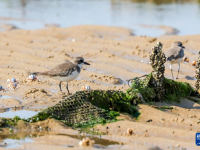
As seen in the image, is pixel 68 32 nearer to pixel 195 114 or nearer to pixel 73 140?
pixel 195 114

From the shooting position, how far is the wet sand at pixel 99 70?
20.2 ft

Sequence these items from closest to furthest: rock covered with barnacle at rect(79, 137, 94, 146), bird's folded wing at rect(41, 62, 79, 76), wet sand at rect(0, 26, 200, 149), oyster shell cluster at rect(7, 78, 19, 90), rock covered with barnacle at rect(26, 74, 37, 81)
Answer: rock covered with barnacle at rect(79, 137, 94, 146)
wet sand at rect(0, 26, 200, 149)
bird's folded wing at rect(41, 62, 79, 76)
oyster shell cluster at rect(7, 78, 19, 90)
rock covered with barnacle at rect(26, 74, 37, 81)

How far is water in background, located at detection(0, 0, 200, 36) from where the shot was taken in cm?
1807

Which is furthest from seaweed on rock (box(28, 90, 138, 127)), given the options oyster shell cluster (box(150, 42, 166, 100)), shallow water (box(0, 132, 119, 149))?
oyster shell cluster (box(150, 42, 166, 100))

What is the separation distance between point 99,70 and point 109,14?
35.6 ft

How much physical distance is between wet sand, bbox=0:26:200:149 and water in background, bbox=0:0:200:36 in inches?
76.2

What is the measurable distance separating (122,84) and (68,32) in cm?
654

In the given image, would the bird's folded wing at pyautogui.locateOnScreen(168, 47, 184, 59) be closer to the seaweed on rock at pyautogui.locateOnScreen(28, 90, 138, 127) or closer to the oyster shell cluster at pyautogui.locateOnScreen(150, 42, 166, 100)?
the oyster shell cluster at pyautogui.locateOnScreen(150, 42, 166, 100)

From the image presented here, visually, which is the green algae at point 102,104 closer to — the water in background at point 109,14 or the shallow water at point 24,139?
the shallow water at point 24,139

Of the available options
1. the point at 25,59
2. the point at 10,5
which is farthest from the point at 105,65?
the point at 10,5

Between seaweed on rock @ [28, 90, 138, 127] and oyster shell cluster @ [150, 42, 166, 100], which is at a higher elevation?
oyster shell cluster @ [150, 42, 166, 100]

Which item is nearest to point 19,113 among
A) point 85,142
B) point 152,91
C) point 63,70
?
point 63,70

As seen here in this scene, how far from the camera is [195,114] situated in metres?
7.40

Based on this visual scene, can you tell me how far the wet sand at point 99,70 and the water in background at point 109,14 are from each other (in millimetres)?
1935
